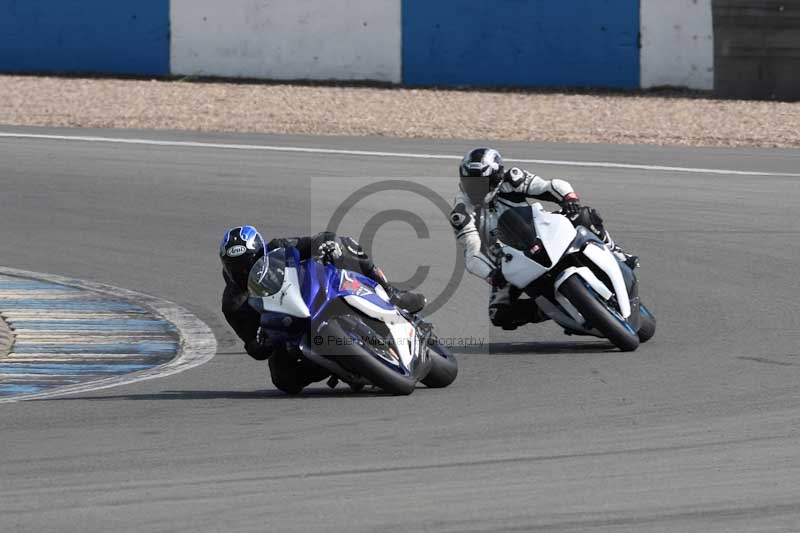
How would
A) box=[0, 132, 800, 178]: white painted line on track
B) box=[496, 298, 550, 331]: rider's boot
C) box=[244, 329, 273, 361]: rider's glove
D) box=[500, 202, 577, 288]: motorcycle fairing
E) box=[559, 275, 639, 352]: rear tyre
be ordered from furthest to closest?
1. box=[0, 132, 800, 178]: white painted line on track
2. box=[496, 298, 550, 331]: rider's boot
3. box=[500, 202, 577, 288]: motorcycle fairing
4. box=[559, 275, 639, 352]: rear tyre
5. box=[244, 329, 273, 361]: rider's glove

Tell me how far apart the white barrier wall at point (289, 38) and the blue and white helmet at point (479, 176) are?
11944 millimetres

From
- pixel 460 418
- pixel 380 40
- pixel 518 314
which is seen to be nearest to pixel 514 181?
pixel 518 314

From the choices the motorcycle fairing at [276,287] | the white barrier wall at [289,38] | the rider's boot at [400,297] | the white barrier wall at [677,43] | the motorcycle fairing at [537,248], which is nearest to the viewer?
the motorcycle fairing at [276,287]

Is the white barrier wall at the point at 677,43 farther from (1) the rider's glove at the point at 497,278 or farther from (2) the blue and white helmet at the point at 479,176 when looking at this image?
(1) the rider's glove at the point at 497,278

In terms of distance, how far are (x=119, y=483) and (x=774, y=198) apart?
10.9 m

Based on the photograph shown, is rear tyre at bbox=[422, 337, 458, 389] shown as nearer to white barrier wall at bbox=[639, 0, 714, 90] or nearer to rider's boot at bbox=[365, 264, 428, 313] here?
rider's boot at bbox=[365, 264, 428, 313]

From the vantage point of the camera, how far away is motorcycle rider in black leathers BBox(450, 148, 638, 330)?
10.4 m

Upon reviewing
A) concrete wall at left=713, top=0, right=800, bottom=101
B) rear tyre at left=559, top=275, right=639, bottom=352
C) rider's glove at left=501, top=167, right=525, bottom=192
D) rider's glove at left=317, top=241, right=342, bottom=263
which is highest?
concrete wall at left=713, top=0, right=800, bottom=101

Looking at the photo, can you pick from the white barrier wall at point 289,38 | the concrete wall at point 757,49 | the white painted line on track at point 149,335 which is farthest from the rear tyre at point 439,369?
the white barrier wall at point 289,38

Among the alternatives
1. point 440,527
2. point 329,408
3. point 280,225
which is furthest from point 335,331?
point 280,225

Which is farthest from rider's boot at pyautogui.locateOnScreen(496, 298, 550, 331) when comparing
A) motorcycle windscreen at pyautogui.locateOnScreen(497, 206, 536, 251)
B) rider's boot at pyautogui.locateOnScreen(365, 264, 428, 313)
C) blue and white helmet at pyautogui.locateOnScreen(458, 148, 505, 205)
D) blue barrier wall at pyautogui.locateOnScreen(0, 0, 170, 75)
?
blue barrier wall at pyautogui.locateOnScreen(0, 0, 170, 75)

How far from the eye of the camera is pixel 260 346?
855 cm

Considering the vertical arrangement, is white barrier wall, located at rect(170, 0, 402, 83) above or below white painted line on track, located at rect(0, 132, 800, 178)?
above

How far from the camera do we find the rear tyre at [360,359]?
8188mm
